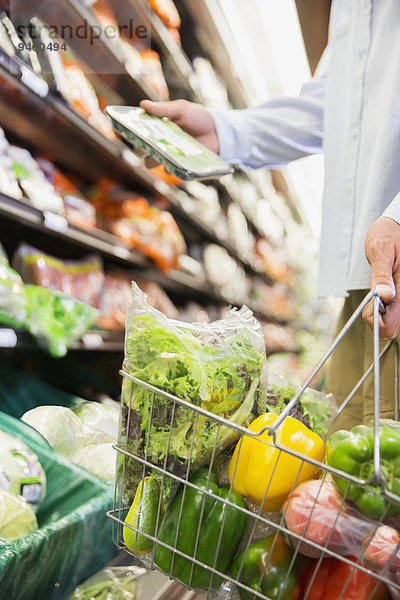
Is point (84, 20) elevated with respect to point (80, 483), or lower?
elevated

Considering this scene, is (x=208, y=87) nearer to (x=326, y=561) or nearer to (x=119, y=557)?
(x=119, y=557)

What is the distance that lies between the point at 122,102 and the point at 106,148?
0.65 m

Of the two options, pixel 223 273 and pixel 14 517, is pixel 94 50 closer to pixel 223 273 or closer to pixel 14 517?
pixel 14 517

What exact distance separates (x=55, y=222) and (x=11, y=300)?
364 millimetres

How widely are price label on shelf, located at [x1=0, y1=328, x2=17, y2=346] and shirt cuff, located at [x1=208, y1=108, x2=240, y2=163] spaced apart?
2.72 ft

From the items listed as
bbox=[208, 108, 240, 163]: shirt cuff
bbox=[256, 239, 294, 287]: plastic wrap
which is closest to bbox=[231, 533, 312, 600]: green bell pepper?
bbox=[208, 108, 240, 163]: shirt cuff

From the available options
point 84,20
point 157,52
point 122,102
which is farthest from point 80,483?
point 157,52

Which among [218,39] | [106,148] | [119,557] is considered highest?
[218,39]

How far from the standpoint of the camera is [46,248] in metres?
2.38

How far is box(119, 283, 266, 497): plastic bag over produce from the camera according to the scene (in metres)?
0.70

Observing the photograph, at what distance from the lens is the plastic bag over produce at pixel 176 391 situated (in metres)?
0.70

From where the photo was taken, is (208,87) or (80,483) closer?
(80,483)

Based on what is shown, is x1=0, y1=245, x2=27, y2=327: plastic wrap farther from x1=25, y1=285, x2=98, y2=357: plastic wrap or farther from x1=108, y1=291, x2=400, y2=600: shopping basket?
x1=108, y1=291, x2=400, y2=600: shopping basket

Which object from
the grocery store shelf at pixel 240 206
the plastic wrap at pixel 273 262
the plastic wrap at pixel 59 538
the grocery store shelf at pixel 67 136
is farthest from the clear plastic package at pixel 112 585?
the plastic wrap at pixel 273 262
